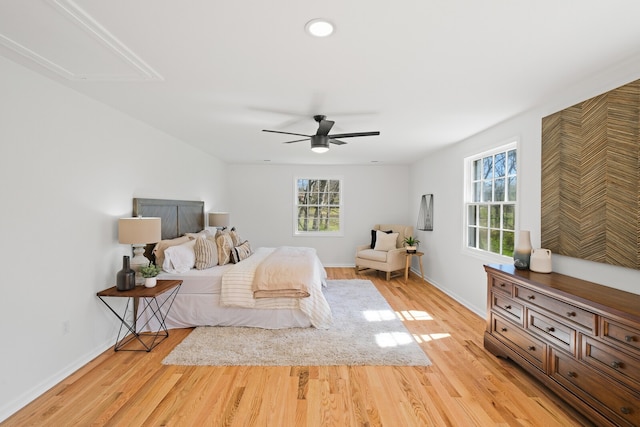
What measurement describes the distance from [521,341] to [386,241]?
3.88 meters

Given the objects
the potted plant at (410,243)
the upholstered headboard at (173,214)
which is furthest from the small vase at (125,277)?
the potted plant at (410,243)

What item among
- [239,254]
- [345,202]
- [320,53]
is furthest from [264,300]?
[345,202]

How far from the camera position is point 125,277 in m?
2.94

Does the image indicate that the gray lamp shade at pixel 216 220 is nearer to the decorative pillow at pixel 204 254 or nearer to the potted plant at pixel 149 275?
the decorative pillow at pixel 204 254

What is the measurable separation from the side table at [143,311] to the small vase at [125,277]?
0.16ft

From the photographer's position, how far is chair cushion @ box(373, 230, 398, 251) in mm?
Result: 6366

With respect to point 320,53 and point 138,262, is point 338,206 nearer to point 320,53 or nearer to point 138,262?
point 138,262

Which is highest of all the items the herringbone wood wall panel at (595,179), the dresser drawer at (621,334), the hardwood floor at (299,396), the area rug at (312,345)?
the herringbone wood wall panel at (595,179)

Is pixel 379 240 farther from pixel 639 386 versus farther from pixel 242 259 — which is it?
pixel 639 386

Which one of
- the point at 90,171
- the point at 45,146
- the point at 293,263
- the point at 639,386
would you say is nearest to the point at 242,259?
the point at 293,263

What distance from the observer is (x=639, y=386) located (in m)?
1.67

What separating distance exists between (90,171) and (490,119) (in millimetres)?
4219

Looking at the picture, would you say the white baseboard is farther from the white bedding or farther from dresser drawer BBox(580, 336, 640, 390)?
dresser drawer BBox(580, 336, 640, 390)

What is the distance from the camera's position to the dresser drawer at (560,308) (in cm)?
197
